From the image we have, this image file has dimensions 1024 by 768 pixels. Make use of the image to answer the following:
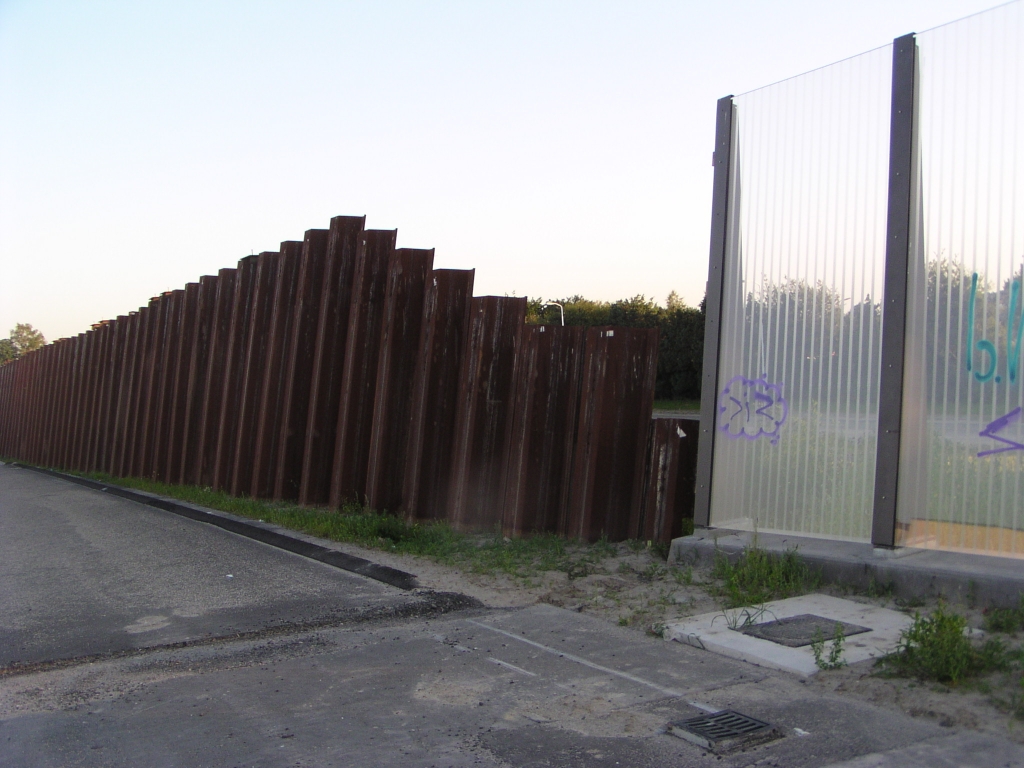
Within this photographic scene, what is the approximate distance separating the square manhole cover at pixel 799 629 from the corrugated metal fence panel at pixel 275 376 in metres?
8.88

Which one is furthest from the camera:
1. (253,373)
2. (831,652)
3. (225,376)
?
(225,376)

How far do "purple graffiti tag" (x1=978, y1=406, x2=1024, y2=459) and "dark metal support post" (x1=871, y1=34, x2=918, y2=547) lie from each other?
1.76 feet

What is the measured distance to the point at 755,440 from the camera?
22.9 ft

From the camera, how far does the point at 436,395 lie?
32.7ft

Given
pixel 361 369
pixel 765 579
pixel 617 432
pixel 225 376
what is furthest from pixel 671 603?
pixel 225 376

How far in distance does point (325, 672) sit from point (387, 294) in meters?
6.51

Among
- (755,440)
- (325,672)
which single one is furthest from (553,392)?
(325,672)

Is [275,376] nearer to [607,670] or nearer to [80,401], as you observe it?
[607,670]

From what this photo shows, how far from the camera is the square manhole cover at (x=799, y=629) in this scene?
4.92 metres

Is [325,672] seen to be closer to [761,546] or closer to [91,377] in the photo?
[761,546]

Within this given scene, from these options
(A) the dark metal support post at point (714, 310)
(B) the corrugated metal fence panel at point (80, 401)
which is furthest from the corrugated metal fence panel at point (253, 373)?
(B) the corrugated metal fence panel at point (80, 401)

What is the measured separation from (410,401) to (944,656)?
6.92m

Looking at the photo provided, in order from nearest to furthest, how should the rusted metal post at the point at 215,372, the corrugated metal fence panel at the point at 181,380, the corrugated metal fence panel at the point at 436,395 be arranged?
the corrugated metal fence panel at the point at 436,395 → the rusted metal post at the point at 215,372 → the corrugated metal fence panel at the point at 181,380

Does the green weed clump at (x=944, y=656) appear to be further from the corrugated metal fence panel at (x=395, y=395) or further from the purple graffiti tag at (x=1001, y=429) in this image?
the corrugated metal fence panel at (x=395, y=395)
